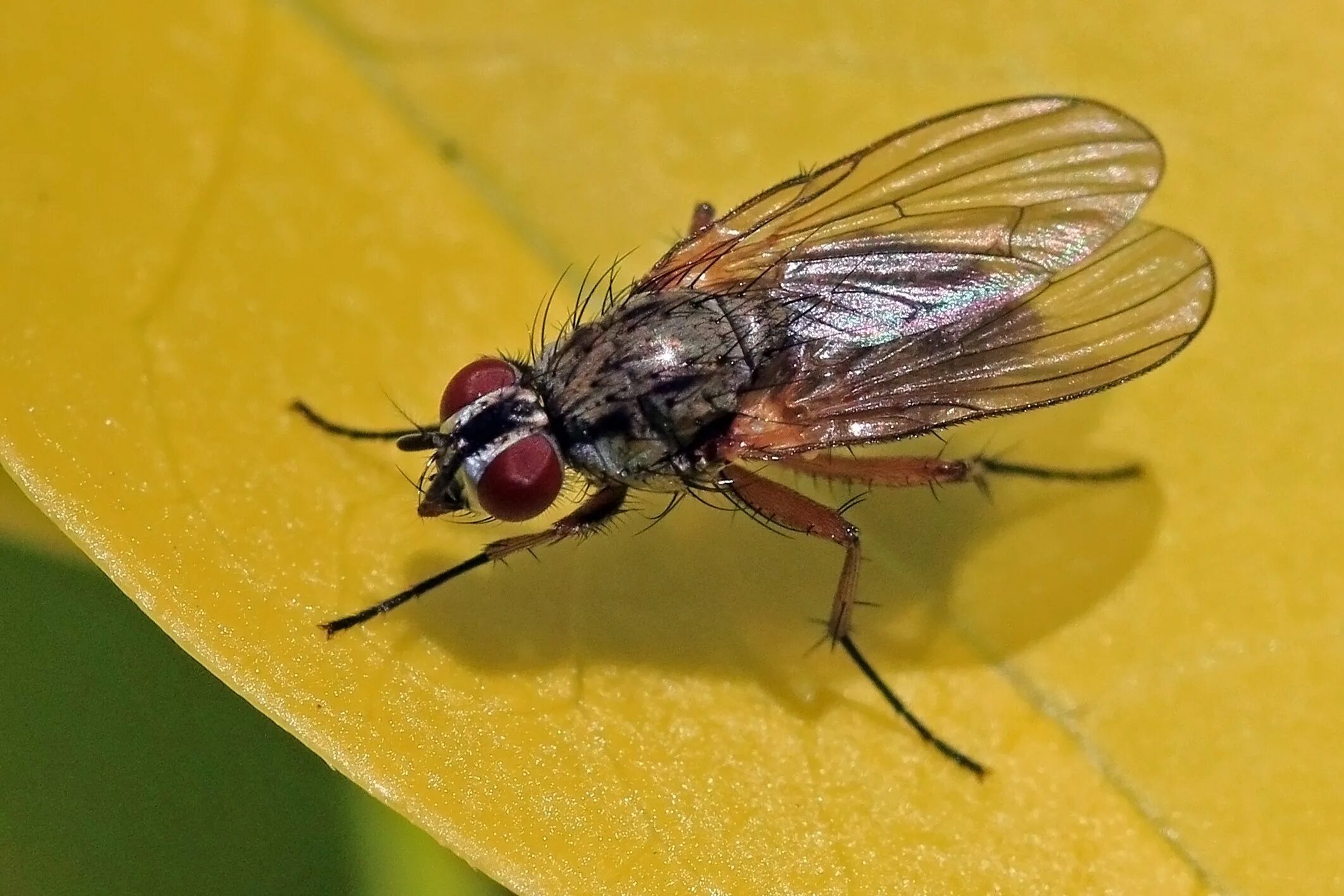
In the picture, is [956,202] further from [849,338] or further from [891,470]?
[891,470]

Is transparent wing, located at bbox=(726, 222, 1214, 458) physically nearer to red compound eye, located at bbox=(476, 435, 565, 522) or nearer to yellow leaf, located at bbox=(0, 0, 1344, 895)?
yellow leaf, located at bbox=(0, 0, 1344, 895)

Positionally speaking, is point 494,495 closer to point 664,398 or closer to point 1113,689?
point 664,398

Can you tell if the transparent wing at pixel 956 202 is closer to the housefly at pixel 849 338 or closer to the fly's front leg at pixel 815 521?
the housefly at pixel 849 338

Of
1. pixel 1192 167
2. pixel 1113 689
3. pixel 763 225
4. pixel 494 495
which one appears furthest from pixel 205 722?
pixel 1192 167

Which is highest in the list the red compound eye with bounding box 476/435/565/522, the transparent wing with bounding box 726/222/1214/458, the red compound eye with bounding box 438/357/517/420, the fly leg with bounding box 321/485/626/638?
the transparent wing with bounding box 726/222/1214/458

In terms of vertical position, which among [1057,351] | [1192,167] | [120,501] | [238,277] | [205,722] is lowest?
[205,722]

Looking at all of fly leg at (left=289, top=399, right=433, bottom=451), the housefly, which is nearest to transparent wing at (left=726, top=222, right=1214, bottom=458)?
the housefly
